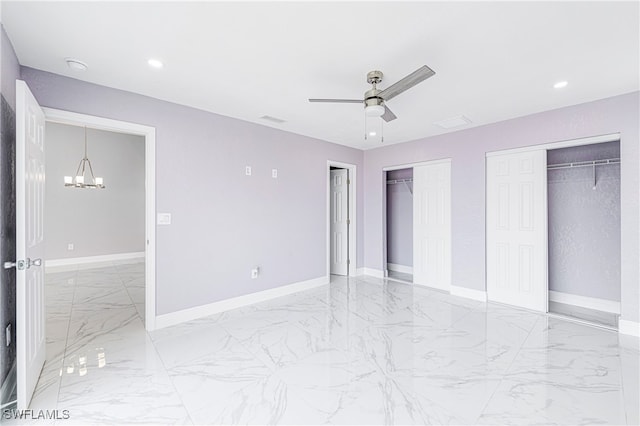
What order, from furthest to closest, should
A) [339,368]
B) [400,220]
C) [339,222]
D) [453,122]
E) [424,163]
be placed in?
[400,220], [339,222], [424,163], [453,122], [339,368]

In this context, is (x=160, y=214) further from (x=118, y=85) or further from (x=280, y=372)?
Answer: (x=280, y=372)

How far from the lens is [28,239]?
192 centimetres

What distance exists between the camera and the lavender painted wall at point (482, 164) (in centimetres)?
309

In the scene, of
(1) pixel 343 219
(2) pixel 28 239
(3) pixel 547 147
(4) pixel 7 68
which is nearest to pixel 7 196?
(2) pixel 28 239

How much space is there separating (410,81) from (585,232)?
11.8 ft

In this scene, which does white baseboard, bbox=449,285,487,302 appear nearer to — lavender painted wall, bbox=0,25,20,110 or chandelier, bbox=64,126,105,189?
lavender painted wall, bbox=0,25,20,110

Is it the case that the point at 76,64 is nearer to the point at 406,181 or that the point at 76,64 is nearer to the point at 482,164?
the point at 482,164

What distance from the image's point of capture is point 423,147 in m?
4.90

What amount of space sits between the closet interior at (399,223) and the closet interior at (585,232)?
2261 millimetres

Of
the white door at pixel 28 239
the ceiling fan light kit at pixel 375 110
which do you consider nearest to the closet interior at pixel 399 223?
the ceiling fan light kit at pixel 375 110

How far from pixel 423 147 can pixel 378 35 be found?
3.12 metres

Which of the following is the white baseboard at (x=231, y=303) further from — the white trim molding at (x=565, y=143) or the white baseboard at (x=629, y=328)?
the white baseboard at (x=629, y=328)

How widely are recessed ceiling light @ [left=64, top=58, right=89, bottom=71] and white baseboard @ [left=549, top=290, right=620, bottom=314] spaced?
611 centimetres

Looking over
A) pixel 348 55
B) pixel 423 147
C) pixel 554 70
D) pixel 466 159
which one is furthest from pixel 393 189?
pixel 348 55
